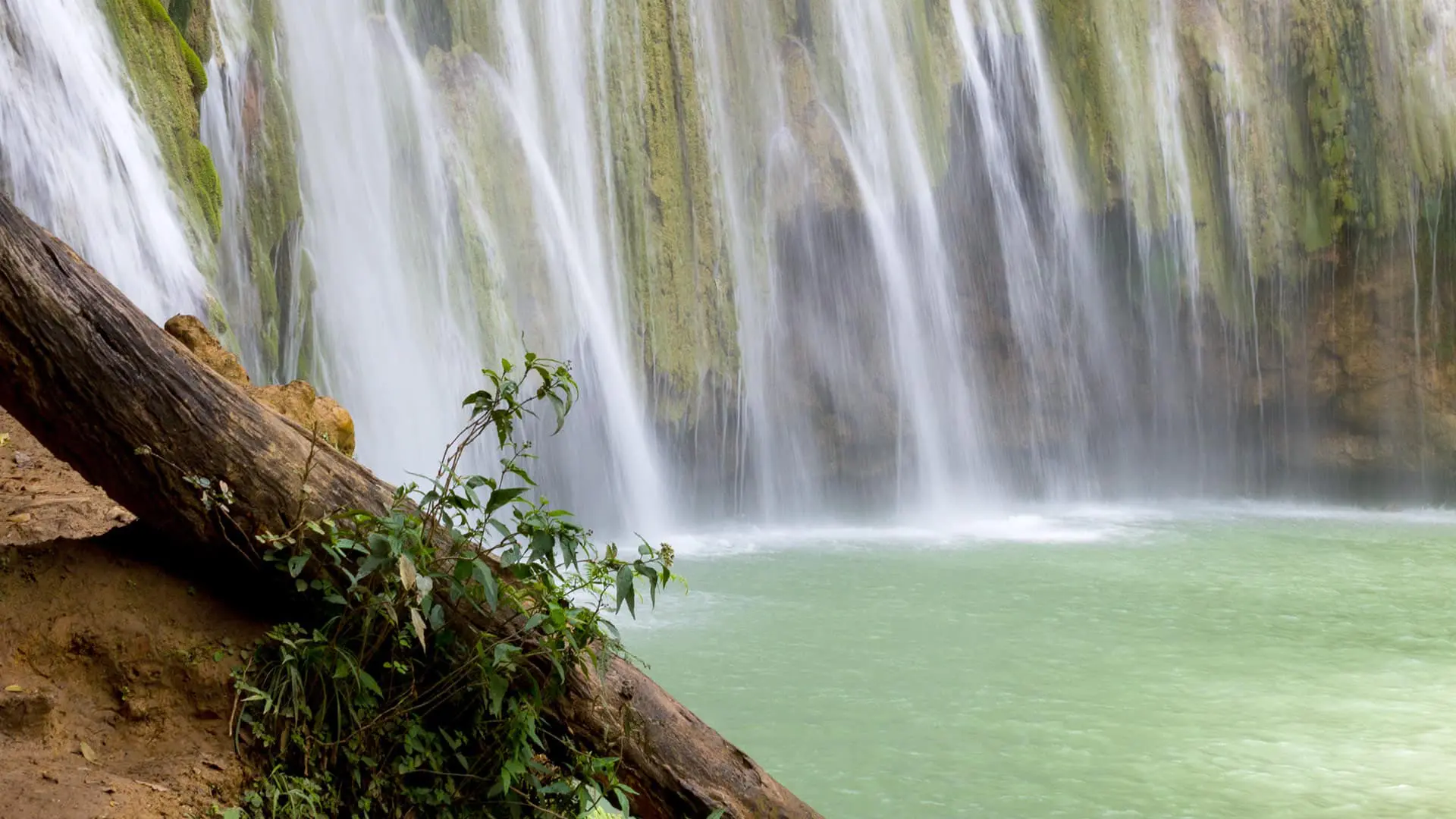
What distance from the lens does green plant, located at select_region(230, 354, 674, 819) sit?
2986 mm

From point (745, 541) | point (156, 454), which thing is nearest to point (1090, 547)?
point (745, 541)

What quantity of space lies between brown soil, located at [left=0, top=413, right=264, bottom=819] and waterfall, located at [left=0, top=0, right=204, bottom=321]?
3.11 metres

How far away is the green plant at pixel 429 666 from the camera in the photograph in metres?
2.99

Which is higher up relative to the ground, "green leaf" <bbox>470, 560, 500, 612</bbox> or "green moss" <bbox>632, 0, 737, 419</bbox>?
"green moss" <bbox>632, 0, 737, 419</bbox>

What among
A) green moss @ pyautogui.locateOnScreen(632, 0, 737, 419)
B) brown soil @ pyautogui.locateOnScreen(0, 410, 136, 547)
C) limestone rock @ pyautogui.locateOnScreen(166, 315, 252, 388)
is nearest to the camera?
brown soil @ pyautogui.locateOnScreen(0, 410, 136, 547)

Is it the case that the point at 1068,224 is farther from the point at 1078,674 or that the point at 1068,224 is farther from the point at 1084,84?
the point at 1078,674

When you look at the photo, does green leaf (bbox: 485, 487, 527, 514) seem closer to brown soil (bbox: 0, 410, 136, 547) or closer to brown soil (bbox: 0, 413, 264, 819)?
brown soil (bbox: 0, 413, 264, 819)

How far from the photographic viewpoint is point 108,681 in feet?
A: 9.75

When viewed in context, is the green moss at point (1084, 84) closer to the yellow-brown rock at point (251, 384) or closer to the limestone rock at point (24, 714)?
the yellow-brown rock at point (251, 384)

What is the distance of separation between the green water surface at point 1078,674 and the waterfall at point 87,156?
3.73 meters

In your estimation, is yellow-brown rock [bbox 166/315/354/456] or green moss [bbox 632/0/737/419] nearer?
yellow-brown rock [bbox 166/315/354/456]

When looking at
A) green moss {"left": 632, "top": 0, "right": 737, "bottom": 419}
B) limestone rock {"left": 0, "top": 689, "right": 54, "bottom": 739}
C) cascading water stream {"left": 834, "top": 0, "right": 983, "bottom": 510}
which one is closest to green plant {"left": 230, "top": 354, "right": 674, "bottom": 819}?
limestone rock {"left": 0, "top": 689, "right": 54, "bottom": 739}

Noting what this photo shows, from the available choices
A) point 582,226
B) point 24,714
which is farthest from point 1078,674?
point 582,226

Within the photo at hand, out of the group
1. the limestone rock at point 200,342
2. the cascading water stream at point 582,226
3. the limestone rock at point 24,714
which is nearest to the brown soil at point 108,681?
the limestone rock at point 24,714
